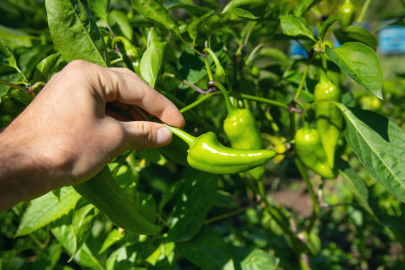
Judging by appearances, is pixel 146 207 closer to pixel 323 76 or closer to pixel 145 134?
pixel 145 134

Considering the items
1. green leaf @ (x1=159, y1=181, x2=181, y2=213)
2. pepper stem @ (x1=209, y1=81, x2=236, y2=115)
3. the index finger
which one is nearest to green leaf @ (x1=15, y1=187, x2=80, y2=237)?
green leaf @ (x1=159, y1=181, x2=181, y2=213)

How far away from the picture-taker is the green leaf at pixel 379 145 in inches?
30.4

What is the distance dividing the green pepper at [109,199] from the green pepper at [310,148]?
19.1 inches

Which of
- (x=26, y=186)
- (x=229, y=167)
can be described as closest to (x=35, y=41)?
(x=26, y=186)

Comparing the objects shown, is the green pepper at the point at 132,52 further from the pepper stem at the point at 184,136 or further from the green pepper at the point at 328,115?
the green pepper at the point at 328,115

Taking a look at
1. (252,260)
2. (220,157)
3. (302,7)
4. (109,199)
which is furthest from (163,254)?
(302,7)

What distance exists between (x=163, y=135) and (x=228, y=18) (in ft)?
1.03

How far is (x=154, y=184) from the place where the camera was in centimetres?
118

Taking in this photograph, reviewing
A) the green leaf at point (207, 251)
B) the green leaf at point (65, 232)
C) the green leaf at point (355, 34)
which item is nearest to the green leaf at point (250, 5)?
the green leaf at point (355, 34)

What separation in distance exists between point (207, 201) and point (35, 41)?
95 centimetres

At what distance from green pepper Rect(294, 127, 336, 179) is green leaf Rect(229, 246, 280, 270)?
37 cm

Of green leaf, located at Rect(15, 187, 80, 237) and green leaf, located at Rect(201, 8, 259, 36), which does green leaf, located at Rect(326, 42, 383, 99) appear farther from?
green leaf, located at Rect(15, 187, 80, 237)

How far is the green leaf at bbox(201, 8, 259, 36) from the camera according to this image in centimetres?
72

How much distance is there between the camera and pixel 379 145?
2.76 feet
